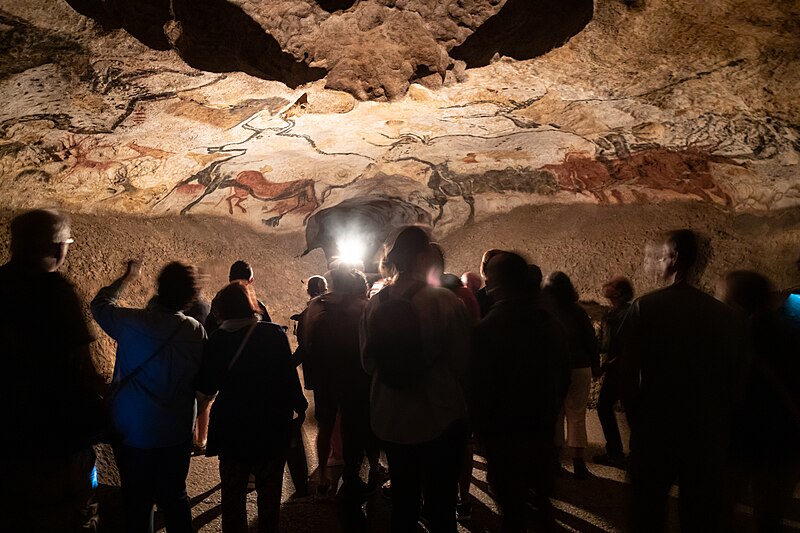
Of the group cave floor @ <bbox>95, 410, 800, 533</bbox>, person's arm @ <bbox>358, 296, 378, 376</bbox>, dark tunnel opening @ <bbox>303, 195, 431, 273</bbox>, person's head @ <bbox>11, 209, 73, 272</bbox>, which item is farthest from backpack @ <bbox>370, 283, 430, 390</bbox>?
dark tunnel opening @ <bbox>303, 195, 431, 273</bbox>

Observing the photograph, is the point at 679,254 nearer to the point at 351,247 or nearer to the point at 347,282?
the point at 347,282

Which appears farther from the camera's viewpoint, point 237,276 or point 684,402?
point 237,276

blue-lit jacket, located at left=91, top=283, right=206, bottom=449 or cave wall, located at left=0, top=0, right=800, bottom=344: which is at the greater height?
cave wall, located at left=0, top=0, right=800, bottom=344

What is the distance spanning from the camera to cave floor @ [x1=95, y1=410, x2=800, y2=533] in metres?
2.70

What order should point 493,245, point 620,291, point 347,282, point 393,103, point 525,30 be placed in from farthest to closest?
point 493,245, point 393,103, point 620,291, point 525,30, point 347,282

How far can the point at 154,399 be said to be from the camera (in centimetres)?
199

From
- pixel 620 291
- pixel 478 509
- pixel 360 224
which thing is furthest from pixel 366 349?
pixel 360 224

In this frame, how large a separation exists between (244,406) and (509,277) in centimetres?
135

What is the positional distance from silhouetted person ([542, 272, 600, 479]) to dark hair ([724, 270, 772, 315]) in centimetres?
92

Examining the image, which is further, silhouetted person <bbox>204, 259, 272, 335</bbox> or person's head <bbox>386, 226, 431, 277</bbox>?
silhouetted person <bbox>204, 259, 272, 335</bbox>

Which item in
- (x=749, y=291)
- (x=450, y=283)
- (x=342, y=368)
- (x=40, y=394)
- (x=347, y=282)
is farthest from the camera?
(x=450, y=283)

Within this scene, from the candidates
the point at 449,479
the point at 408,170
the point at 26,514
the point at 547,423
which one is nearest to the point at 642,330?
the point at 547,423

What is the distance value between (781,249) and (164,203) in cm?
878

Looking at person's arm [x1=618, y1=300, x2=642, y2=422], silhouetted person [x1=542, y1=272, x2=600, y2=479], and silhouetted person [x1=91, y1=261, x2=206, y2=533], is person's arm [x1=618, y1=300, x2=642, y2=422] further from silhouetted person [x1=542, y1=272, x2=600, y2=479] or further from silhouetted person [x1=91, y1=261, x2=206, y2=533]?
silhouetted person [x1=91, y1=261, x2=206, y2=533]
